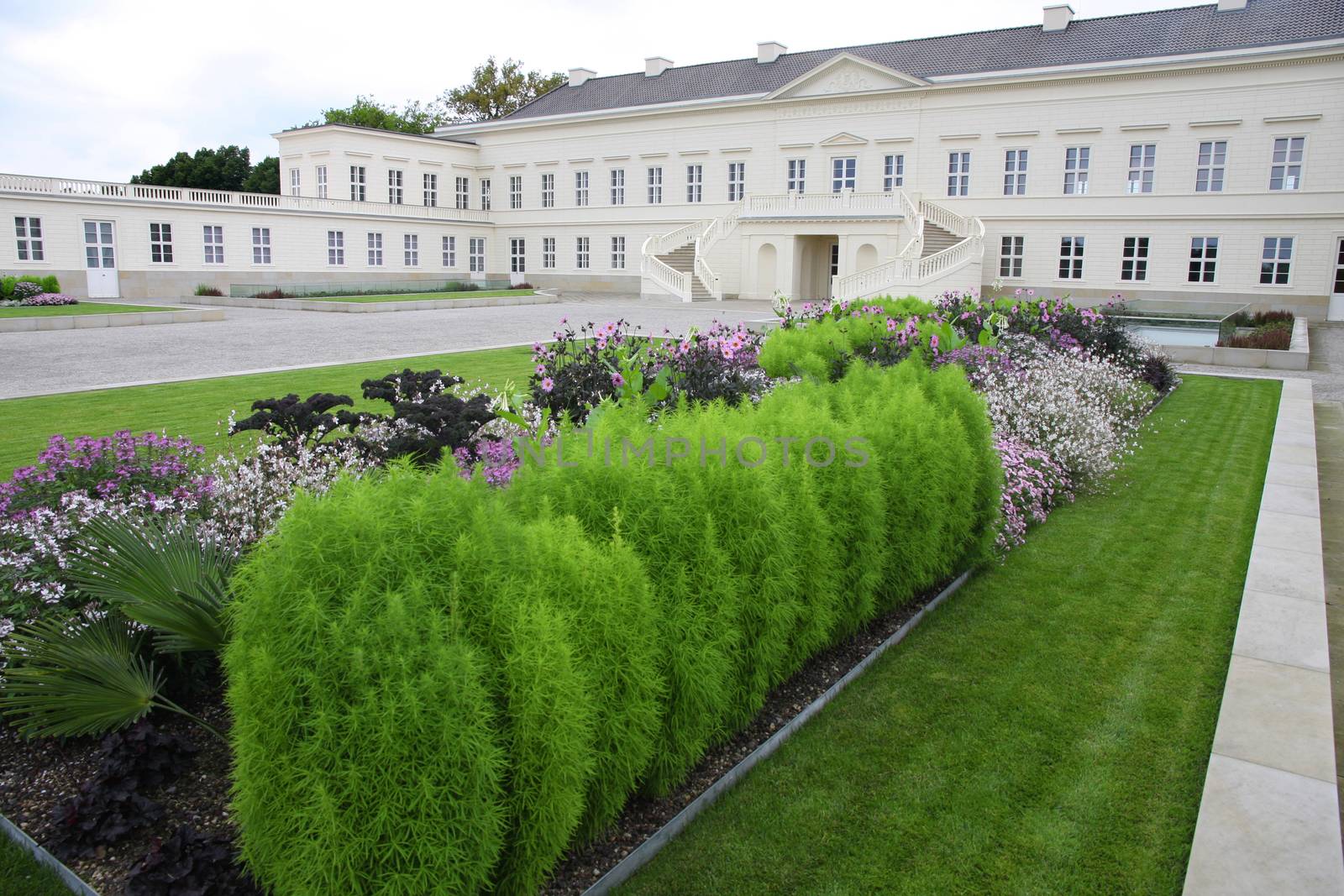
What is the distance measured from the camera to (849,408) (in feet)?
18.7

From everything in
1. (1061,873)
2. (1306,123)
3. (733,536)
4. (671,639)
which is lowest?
(1061,873)

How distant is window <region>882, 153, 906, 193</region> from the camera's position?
131 ft

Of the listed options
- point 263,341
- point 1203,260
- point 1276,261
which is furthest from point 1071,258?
point 263,341

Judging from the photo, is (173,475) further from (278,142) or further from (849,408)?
(278,142)

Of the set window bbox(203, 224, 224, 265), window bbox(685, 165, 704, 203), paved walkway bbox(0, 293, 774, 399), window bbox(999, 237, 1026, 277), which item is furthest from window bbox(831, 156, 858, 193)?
window bbox(203, 224, 224, 265)

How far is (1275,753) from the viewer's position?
4.21 m

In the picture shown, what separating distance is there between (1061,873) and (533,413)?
18.6ft

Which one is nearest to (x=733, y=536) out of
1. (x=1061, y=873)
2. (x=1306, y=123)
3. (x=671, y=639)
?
(x=671, y=639)

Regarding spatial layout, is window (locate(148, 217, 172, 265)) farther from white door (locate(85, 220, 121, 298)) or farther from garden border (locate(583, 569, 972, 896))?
garden border (locate(583, 569, 972, 896))

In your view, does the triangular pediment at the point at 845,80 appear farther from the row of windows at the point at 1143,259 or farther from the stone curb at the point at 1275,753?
the stone curb at the point at 1275,753

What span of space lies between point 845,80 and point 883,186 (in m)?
4.86

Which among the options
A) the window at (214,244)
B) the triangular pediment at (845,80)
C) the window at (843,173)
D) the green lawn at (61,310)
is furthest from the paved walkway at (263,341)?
the triangular pediment at (845,80)

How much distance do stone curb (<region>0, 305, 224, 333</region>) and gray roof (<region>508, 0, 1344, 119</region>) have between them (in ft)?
87.3

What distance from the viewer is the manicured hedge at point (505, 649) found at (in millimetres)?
2576
